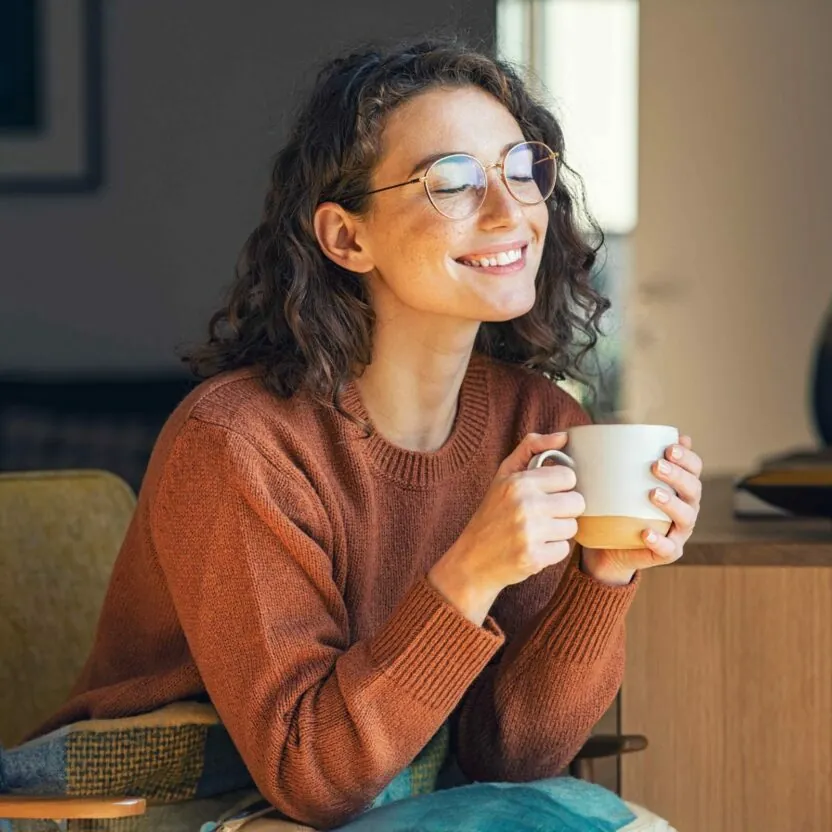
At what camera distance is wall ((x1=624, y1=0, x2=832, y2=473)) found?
4809 mm

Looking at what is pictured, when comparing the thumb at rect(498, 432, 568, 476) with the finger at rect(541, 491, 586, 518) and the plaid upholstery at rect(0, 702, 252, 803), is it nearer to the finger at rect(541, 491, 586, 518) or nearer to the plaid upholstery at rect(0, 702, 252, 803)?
the finger at rect(541, 491, 586, 518)

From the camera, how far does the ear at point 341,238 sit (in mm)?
1425

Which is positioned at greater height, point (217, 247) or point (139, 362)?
point (217, 247)

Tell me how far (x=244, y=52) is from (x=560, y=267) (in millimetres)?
2137

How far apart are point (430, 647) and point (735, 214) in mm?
3962

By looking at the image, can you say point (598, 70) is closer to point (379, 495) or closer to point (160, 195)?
point (160, 195)

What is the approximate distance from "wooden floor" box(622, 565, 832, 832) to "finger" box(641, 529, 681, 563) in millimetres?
262

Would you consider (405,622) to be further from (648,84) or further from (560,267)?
(648,84)

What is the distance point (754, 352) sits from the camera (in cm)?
490

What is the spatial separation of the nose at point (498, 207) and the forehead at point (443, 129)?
2 cm

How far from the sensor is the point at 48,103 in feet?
11.6

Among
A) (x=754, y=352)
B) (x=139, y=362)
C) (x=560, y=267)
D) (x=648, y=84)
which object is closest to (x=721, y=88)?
(x=648, y=84)

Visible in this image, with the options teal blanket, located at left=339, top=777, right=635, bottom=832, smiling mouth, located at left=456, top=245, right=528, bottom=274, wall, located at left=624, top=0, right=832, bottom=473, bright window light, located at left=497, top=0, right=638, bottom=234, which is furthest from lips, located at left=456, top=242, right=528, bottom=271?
bright window light, located at left=497, top=0, right=638, bottom=234

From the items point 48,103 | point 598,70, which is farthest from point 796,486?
point 598,70
